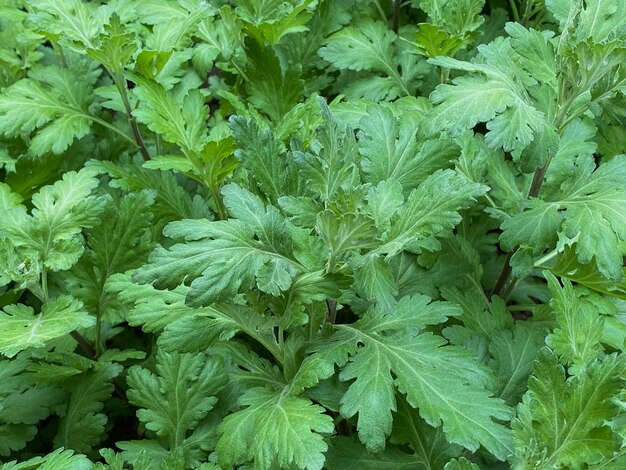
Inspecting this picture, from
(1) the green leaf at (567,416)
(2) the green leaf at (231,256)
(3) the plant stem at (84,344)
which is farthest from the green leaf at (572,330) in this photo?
(3) the plant stem at (84,344)

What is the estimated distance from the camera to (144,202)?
157 cm

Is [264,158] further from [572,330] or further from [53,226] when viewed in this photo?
[572,330]

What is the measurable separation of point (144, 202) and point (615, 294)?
1.08 meters

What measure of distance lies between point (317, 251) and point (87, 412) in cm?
68

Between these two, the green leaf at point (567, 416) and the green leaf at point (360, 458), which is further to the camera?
the green leaf at point (360, 458)

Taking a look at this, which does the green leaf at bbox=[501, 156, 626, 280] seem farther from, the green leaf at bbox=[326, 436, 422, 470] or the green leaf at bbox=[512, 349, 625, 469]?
the green leaf at bbox=[326, 436, 422, 470]

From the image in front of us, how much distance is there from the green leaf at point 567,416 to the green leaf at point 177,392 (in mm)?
618

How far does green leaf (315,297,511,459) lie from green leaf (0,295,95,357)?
0.51 metres

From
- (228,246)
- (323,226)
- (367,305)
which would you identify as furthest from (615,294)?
(228,246)

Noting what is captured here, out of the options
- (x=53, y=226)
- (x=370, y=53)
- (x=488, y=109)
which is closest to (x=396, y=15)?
(x=370, y=53)

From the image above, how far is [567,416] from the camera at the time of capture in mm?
1117

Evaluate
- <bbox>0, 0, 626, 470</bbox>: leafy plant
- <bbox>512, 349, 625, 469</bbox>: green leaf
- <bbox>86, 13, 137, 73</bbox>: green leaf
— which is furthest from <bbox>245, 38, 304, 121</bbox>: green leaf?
<bbox>512, 349, 625, 469</bbox>: green leaf

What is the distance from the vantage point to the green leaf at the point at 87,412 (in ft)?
4.99

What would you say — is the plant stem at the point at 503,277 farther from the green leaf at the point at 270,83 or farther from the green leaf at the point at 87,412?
the green leaf at the point at 87,412
